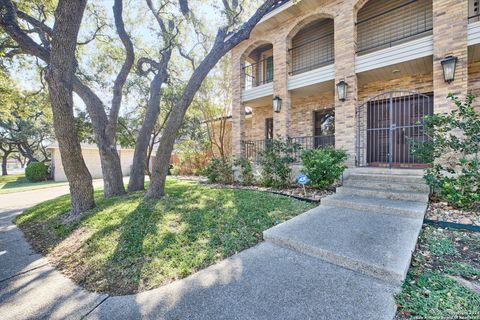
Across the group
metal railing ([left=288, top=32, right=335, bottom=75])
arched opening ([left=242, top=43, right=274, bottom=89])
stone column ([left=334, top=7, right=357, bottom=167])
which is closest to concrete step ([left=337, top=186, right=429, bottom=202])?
stone column ([left=334, top=7, right=357, bottom=167])

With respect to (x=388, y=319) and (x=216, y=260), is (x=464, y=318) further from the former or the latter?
(x=216, y=260)

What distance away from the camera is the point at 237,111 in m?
9.47

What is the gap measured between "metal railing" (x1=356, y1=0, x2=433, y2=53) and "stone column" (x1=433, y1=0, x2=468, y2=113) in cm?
108

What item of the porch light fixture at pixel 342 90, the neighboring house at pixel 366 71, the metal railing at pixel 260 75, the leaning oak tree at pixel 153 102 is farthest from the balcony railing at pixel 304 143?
the leaning oak tree at pixel 153 102

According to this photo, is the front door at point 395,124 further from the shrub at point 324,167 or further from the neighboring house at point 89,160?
the neighboring house at point 89,160

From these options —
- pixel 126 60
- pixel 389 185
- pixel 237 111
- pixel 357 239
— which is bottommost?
pixel 357 239

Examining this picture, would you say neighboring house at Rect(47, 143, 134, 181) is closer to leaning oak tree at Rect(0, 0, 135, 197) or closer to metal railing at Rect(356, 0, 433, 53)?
leaning oak tree at Rect(0, 0, 135, 197)

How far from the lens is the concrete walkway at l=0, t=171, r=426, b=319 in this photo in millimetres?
1881

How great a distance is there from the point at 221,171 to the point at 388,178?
18.9 ft

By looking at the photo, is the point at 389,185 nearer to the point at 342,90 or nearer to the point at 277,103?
the point at 342,90

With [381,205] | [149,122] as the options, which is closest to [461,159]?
[381,205]

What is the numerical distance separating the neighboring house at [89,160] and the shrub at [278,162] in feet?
52.9

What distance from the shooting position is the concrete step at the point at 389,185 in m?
4.67

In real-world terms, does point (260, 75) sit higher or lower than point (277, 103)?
higher
